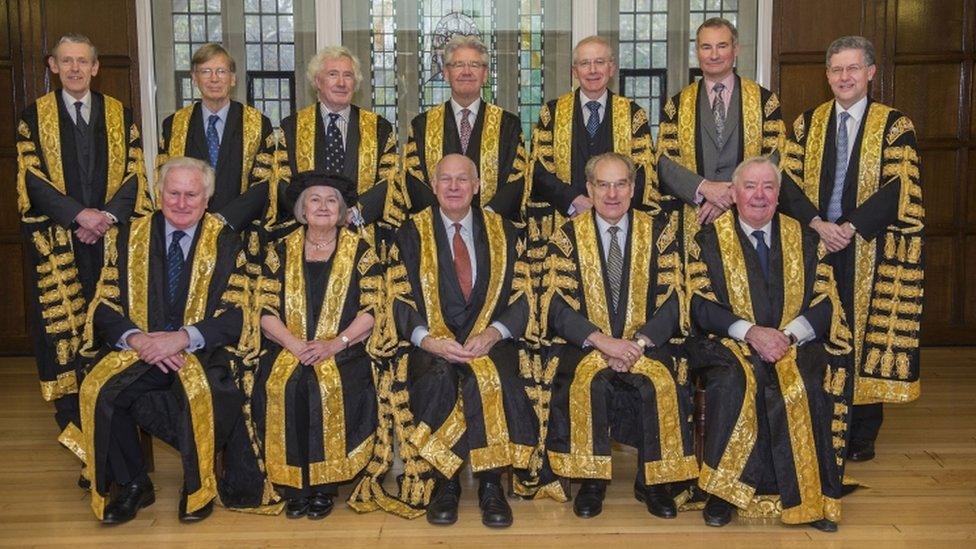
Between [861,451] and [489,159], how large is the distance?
2.06 metres

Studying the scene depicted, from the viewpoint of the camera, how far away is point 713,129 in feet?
15.3

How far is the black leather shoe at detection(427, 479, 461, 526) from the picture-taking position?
3781mm

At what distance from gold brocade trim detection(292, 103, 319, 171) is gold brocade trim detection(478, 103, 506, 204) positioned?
76 cm

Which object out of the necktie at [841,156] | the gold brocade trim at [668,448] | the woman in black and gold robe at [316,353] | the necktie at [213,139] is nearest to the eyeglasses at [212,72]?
the necktie at [213,139]

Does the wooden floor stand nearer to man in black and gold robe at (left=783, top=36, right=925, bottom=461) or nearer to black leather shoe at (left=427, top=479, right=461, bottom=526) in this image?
black leather shoe at (left=427, top=479, right=461, bottom=526)

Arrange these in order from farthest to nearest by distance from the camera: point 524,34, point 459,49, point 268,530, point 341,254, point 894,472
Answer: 1. point 524,34
2. point 459,49
3. point 894,472
4. point 341,254
5. point 268,530

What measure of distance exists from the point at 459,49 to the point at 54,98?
5.87 feet

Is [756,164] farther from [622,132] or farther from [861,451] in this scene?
[861,451]

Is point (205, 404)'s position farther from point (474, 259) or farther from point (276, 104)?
point (276, 104)

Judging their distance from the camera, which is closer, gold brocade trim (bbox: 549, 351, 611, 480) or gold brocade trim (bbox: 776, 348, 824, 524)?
gold brocade trim (bbox: 776, 348, 824, 524)

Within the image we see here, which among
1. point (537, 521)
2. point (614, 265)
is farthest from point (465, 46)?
→ point (537, 521)

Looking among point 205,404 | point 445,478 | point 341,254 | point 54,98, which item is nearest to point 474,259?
point 341,254

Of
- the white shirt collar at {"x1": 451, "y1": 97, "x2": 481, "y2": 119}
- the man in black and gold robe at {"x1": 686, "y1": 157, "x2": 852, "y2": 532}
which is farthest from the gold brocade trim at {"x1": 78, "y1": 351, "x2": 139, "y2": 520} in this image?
the man in black and gold robe at {"x1": 686, "y1": 157, "x2": 852, "y2": 532}

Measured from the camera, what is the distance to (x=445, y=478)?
12.9 feet
